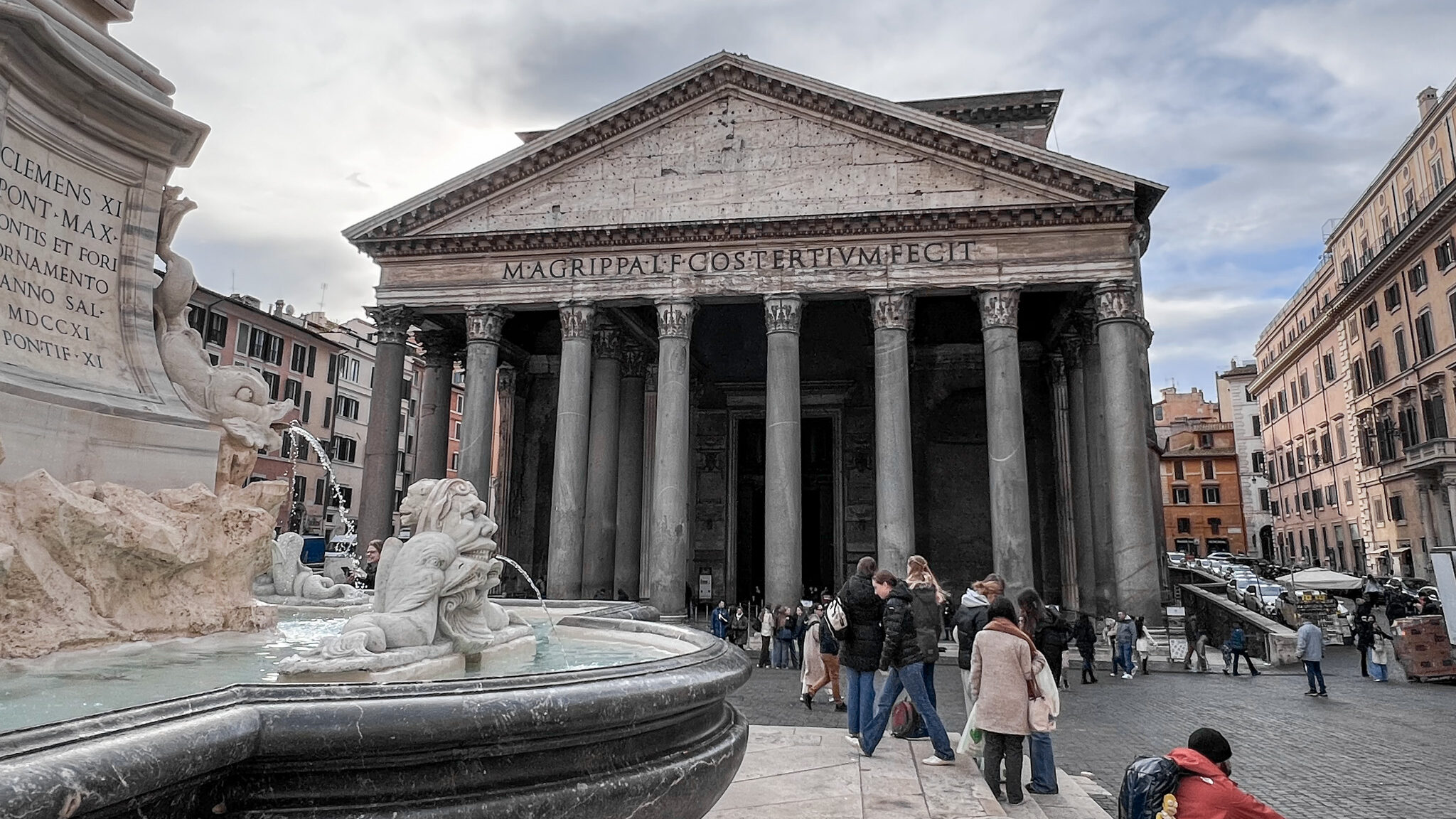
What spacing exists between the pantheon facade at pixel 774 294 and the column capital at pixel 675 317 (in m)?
0.05

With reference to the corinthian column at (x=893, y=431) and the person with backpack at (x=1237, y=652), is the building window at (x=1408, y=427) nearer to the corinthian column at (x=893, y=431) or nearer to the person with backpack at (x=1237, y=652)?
the person with backpack at (x=1237, y=652)

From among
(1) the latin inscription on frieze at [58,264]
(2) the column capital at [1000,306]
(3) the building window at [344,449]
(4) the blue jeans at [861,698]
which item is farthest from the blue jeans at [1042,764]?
(3) the building window at [344,449]

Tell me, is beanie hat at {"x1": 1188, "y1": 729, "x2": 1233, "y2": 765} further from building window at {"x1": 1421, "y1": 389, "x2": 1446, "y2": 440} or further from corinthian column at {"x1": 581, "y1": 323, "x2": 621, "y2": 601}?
building window at {"x1": 1421, "y1": 389, "x2": 1446, "y2": 440}

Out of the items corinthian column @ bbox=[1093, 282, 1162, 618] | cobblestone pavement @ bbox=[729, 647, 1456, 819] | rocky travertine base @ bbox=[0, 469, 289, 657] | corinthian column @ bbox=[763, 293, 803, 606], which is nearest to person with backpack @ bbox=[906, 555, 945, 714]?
cobblestone pavement @ bbox=[729, 647, 1456, 819]

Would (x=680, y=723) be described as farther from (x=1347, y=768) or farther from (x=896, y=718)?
(x=1347, y=768)

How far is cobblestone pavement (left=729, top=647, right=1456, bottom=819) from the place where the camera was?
616cm

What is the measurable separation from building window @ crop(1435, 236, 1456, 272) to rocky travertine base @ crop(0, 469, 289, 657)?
35.6 metres

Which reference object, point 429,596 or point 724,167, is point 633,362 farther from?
point 429,596

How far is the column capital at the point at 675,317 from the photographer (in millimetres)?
17734

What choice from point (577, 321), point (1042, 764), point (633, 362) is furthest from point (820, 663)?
point (633, 362)

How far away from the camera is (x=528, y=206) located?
1877 centimetres

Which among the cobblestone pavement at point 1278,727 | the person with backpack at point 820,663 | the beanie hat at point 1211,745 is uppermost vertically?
the beanie hat at point 1211,745

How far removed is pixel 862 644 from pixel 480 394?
14182 millimetres

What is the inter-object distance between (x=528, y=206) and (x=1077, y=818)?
17005 mm
